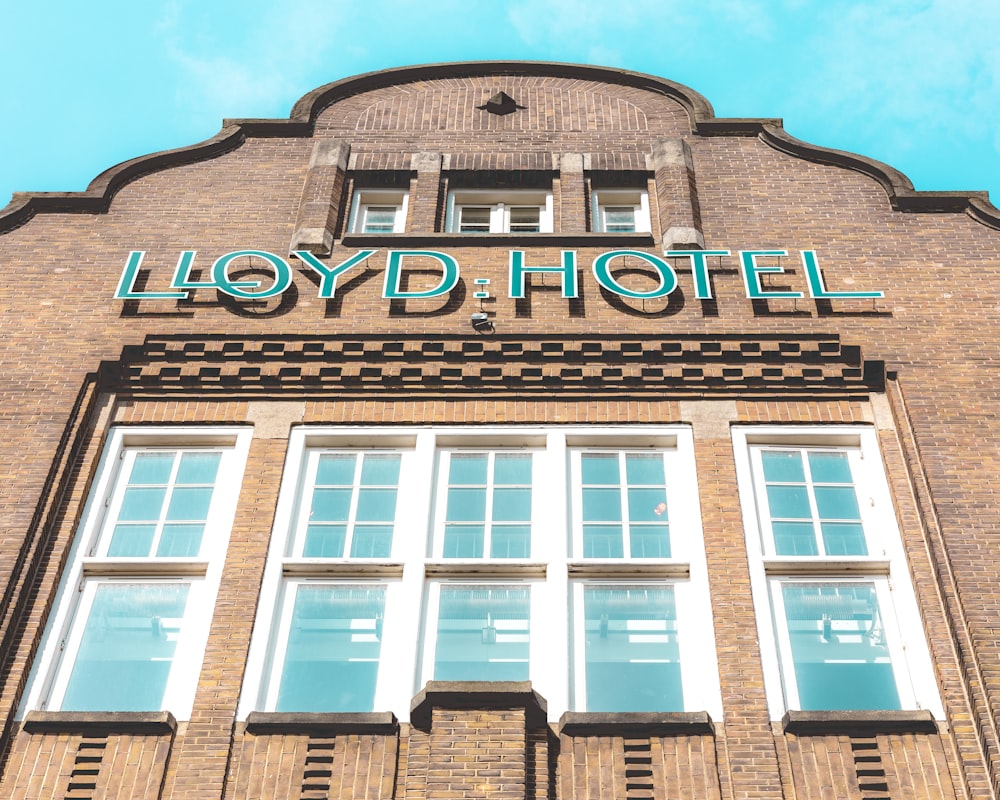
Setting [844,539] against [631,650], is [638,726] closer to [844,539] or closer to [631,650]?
[631,650]

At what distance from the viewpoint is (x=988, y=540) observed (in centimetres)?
1068

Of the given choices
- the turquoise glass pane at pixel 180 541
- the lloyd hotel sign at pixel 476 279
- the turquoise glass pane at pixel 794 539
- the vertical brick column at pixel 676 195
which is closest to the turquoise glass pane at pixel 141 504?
the turquoise glass pane at pixel 180 541

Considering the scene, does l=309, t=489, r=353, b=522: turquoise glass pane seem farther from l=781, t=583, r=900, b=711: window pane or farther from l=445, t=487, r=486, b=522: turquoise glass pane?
l=781, t=583, r=900, b=711: window pane

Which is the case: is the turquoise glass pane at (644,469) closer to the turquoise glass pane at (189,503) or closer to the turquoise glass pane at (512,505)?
the turquoise glass pane at (512,505)

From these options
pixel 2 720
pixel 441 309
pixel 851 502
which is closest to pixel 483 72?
pixel 441 309

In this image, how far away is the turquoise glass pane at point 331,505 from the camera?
37.3 ft

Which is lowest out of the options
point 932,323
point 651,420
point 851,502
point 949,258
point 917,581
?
point 917,581

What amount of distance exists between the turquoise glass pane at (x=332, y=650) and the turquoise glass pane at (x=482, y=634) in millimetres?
570

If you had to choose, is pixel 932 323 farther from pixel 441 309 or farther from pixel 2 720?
pixel 2 720

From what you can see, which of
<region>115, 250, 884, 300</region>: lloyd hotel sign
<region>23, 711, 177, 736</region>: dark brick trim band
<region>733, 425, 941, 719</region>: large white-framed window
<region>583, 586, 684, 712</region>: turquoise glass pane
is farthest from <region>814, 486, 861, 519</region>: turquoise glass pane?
<region>23, 711, 177, 736</region>: dark brick trim band

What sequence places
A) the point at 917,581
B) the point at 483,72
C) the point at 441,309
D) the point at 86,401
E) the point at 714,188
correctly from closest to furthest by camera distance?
the point at 917,581, the point at 86,401, the point at 441,309, the point at 714,188, the point at 483,72

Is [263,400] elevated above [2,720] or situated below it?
above

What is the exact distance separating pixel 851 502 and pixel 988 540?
4.23 ft

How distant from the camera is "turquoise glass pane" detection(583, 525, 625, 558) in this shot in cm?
1103
